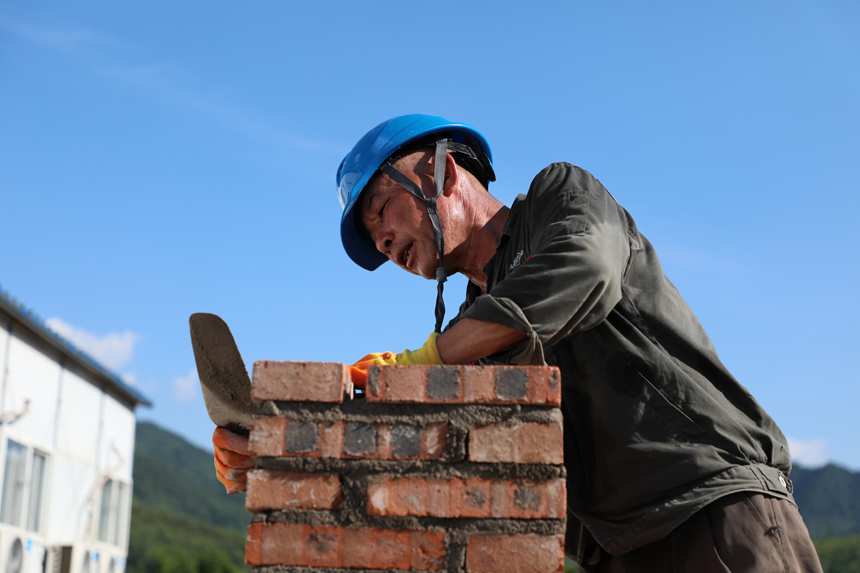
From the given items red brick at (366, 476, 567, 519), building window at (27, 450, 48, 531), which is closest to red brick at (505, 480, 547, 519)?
red brick at (366, 476, 567, 519)

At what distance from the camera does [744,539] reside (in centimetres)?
200

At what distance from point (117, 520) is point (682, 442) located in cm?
1885

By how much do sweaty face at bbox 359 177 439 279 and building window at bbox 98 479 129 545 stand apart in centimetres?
1693

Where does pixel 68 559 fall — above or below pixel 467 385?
below

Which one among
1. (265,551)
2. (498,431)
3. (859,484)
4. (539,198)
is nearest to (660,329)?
(539,198)

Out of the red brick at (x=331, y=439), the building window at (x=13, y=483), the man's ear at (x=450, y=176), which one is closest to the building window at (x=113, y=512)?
the building window at (x=13, y=483)

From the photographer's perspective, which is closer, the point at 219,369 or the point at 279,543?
the point at 279,543

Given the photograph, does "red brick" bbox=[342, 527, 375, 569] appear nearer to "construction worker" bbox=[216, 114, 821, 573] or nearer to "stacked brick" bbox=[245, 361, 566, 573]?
"stacked brick" bbox=[245, 361, 566, 573]

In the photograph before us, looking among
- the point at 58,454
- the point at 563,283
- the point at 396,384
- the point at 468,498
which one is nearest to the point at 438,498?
the point at 468,498

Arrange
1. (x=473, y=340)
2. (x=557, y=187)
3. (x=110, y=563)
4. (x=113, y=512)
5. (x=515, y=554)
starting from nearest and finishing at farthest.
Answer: (x=515, y=554)
(x=473, y=340)
(x=557, y=187)
(x=110, y=563)
(x=113, y=512)

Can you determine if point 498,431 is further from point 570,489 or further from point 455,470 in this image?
point 570,489

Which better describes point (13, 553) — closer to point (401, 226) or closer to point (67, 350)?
point (67, 350)

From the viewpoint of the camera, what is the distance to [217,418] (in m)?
2.30

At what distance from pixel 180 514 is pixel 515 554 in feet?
209
